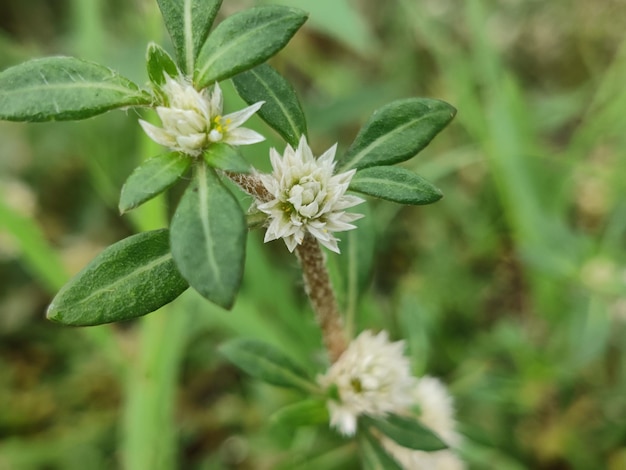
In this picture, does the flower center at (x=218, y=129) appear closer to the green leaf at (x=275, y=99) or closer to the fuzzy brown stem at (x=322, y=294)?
the green leaf at (x=275, y=99)

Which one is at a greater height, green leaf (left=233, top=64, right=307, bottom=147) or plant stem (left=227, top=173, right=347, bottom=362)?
green leaf (left=233, top=64, right=307, bottom=147)

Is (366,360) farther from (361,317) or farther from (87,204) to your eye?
(87,204)

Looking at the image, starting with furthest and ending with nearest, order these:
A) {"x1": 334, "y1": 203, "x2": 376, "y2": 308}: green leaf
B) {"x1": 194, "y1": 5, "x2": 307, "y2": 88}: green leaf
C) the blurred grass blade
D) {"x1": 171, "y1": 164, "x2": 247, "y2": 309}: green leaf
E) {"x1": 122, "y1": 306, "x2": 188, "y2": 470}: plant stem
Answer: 1. the blurred grass blade
2. {"x1": 122, "y1": 306, "x2": 188, "y2": 470}: plant stem
3. {"x1": 334, "y1": 203, "x2": 376, "y2": 308}: green leaf
4. {"x1": 194, "y1": 5, "x2": 307, "y2": 88}: green leaf
5. {"x1": 171, "y1": 164, "x2": 247, "y2": 309}: green leaf

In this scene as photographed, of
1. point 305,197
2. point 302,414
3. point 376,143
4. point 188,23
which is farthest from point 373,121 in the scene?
point 302,414

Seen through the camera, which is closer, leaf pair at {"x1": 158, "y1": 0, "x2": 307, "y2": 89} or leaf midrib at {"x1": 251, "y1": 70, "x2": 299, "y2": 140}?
leaf pair at {"x1": 158, "y1": 0, "x2": 307, "y2": 89}

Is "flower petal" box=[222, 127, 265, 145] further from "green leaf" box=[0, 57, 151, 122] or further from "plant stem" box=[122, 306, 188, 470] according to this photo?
"plant stem" box=[122, 306, 188, 470]

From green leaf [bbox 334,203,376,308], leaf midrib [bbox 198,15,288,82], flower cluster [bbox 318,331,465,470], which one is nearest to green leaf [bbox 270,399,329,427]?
flower cluster [bbox 318,331,465,470]

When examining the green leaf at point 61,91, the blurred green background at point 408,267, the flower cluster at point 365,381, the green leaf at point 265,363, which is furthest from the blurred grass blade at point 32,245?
the green leaf at point 61,91
